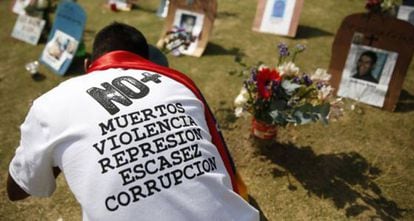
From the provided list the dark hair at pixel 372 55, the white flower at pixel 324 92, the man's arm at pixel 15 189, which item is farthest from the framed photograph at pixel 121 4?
the man's arm at pixel 15 189

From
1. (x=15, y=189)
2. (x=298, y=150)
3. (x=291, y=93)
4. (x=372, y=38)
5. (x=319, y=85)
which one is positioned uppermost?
(x=372, y=38)

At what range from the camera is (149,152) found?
5.33ft

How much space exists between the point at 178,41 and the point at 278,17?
1.40 m

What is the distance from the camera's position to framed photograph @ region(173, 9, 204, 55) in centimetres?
491

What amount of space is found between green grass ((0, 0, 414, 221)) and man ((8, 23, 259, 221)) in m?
1.29

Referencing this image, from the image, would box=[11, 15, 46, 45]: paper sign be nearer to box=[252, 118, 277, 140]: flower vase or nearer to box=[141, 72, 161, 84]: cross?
box=[252, 118, 277, 140]: flower vase

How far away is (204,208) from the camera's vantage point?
161 centimetres

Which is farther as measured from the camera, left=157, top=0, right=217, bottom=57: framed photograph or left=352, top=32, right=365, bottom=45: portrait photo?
left=157, top=0, right=217, bottom=57: framed photograph

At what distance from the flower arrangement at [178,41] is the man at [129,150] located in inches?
121

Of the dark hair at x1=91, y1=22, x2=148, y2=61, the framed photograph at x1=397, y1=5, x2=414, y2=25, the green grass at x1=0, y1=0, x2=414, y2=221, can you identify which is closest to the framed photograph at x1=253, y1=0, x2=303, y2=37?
the green grass at x1=0, y1=0, x2=414, y2=221

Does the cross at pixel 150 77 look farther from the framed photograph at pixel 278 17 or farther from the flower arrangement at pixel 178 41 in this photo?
the framed photograph at pixel 278 17

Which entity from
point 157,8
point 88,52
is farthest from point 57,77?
point 157,8

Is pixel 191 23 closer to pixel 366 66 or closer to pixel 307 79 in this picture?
pixel 366 66

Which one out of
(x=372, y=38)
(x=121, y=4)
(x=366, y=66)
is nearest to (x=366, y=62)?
(x=366, y=66)
